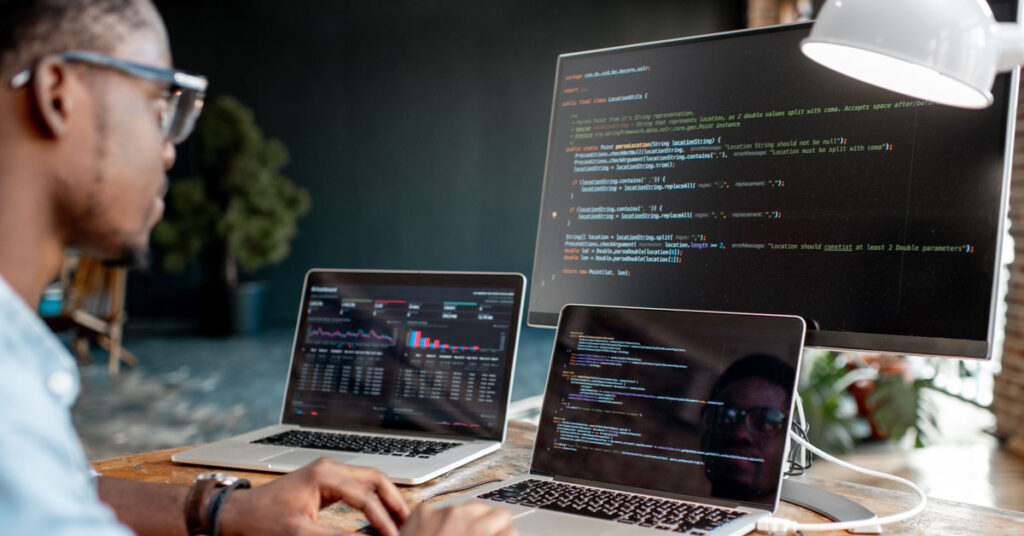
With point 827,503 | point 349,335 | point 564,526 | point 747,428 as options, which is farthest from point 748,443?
point 349,335

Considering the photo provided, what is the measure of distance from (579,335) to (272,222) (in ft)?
19.8

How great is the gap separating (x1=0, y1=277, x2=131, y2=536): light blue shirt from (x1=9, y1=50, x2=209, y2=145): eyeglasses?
200 millimetres

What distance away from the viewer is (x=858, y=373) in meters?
3.70

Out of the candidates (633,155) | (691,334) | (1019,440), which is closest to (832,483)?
(691,334)

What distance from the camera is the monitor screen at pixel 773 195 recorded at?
3.09 ft

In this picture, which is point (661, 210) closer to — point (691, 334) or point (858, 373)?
point (691, 334)

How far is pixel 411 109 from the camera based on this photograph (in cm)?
779

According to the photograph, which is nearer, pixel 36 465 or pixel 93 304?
pixel 36 465

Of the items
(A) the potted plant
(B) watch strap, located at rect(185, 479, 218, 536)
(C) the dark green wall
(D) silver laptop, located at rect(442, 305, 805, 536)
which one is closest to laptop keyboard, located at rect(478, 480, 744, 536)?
(D) silver laptop, located at rect(442, 305, 805, 536)

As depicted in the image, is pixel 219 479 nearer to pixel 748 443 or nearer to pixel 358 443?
pixel 358 443

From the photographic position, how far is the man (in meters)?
0.48

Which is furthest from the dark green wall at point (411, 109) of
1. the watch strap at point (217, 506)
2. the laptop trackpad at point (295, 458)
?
the watch strap at point (217, 506)

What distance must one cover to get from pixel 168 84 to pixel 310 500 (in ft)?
1.55

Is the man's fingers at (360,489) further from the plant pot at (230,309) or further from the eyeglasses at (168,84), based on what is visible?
the plant pot at (230,309)
